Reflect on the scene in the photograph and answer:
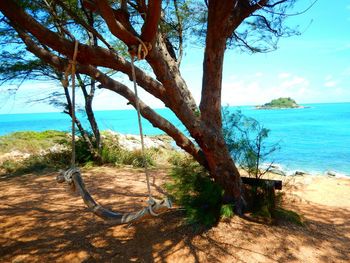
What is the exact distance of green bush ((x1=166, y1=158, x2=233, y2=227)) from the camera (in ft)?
10.5

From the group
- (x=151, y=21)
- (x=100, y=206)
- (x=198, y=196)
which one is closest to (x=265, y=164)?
(x=198, y=196)

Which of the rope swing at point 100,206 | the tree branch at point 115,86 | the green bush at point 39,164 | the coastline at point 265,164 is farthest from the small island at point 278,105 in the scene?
the rope swing at point 100,206

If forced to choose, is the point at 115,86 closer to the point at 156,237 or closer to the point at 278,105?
the point at 156,237

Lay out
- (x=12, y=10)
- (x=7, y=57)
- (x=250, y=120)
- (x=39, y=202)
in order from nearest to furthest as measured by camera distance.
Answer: (x=12, y=10)
(x=250, y=120)
(x=39, y=202)
(x=7, y=57)

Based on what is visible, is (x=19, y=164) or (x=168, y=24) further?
(x=19, y=164)

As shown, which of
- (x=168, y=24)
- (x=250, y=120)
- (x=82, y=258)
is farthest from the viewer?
(x=168, y=24)

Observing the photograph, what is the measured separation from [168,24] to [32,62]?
3.22 metres

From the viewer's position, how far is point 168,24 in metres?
5.57

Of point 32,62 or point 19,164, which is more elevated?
point 32,62

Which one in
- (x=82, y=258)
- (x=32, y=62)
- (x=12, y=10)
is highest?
(x=32, y=62)

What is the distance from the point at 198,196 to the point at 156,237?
2.14ft

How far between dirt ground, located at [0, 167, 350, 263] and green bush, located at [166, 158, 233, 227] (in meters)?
0.12

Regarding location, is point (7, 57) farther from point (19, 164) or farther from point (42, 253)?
point (42, 253)

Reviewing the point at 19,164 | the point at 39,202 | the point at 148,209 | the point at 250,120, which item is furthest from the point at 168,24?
the point at 19,164
